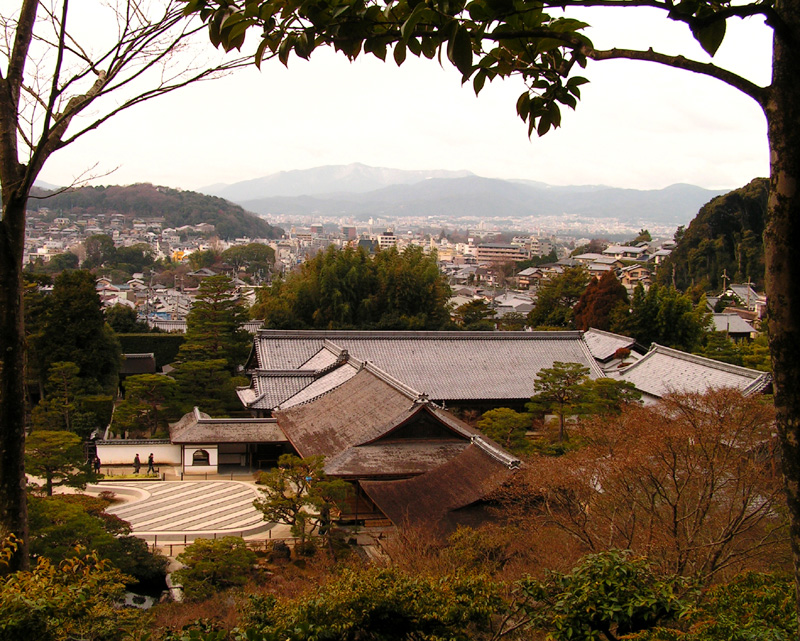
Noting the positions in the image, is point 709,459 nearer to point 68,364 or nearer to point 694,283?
point 68,364

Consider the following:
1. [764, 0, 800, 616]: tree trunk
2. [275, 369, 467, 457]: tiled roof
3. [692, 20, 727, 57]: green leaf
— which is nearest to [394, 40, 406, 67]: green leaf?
[692, 20, 727, 57]: green leaf

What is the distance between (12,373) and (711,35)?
11.1 feet

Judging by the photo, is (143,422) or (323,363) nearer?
(143,422)

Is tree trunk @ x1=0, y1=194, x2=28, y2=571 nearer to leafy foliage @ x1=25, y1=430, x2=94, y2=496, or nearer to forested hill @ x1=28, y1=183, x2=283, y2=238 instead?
leafy foliage @ x1=25, y1=430, x2=94, y2=496

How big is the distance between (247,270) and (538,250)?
189 feet

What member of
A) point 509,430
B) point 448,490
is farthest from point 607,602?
point 509,430

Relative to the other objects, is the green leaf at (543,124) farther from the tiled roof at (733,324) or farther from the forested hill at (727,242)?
the forested hill at (727,242)

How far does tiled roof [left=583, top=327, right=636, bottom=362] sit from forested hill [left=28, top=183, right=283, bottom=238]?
4482 inches

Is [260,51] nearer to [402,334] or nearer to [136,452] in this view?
[136,452]

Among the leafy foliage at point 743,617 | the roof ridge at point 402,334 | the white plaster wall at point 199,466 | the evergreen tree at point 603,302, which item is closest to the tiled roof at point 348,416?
the white plaster wall at point 199,466

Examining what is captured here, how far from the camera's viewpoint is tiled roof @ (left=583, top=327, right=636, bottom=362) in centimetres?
2509

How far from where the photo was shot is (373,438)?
13.9 metres

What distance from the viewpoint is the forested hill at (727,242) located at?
50250 millimetres

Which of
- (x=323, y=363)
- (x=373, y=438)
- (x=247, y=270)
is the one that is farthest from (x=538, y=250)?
(x=373, y=438)
